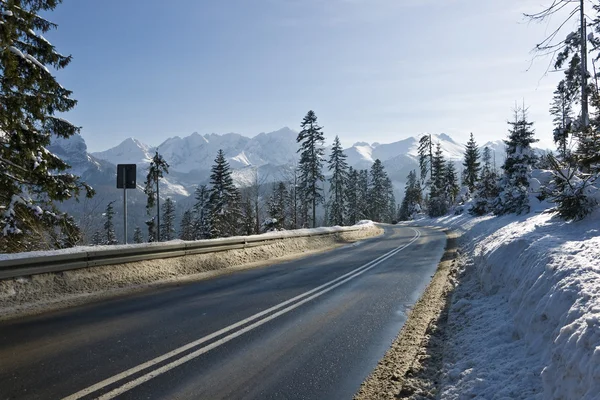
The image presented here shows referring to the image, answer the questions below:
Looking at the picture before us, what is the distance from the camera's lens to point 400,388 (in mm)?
4184

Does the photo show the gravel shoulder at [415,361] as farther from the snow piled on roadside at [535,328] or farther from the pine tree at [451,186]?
the pine tree at [451,186]

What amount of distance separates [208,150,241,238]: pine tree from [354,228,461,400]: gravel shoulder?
34.4 metres

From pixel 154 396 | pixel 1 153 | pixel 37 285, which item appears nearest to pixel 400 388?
pixel 154 396

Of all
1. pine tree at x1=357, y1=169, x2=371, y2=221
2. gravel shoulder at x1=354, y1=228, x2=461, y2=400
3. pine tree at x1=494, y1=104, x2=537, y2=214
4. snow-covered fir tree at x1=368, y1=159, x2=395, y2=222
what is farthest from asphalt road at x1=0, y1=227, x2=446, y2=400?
snow-covered fir tree at x1=368, y1=159, x2=395, y2=222

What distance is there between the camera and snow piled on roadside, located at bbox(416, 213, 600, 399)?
10.0ft

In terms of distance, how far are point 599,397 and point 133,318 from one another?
6.24m

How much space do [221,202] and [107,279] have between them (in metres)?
33.0

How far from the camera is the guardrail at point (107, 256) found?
6.78m

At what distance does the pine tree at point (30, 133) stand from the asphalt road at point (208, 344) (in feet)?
17.8

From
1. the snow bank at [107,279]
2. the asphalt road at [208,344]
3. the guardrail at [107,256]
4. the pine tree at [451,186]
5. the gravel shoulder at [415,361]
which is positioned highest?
the pine tree at [451,186]

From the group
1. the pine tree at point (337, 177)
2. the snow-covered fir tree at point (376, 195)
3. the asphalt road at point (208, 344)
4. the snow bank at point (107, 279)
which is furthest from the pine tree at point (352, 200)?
the asphalt road at point (208, 344)

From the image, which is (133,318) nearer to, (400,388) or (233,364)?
(233,364)

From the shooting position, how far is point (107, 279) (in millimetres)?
8391

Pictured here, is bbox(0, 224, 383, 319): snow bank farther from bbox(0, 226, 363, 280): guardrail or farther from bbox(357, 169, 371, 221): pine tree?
bbox(357, 169, 371, 221): pine tree
